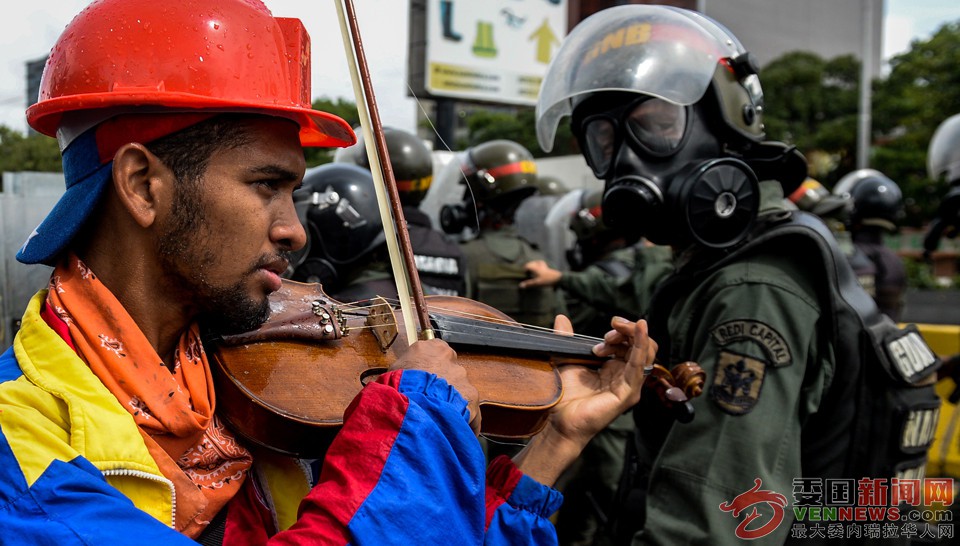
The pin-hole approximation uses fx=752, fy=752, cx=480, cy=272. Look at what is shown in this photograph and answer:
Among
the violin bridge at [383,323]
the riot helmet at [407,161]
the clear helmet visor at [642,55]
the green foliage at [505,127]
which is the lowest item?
the green foliage at [505,127]

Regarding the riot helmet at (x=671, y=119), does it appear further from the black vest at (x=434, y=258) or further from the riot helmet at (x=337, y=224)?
the black vest at (x=434, y=258)

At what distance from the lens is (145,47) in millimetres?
1210

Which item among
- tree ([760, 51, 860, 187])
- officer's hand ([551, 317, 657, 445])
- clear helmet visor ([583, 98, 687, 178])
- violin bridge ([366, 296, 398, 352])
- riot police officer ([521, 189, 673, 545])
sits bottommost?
tree ([760, 51, 860, 187])

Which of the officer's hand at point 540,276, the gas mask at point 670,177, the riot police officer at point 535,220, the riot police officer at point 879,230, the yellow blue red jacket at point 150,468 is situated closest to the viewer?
the yellow blue red jacket at point 150,468

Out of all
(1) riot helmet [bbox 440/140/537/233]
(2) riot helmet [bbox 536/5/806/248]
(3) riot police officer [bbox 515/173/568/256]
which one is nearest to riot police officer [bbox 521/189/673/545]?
(1) riot helmet [bbox 440/140/537/233]

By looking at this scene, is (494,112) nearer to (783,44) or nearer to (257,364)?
(257,364)

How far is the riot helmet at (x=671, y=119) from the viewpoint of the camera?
2.24 m

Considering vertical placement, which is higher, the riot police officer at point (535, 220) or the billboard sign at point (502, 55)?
the billboard sign at point (502, 55)

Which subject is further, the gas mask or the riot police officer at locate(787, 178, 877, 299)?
the riot police officer at locate(787, 178, 877, 299)

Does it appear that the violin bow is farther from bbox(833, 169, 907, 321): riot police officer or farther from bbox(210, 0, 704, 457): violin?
bbox(833, 169, 907, 321): riot police officer

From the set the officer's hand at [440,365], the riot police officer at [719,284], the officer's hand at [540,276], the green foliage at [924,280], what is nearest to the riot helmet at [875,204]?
the officer's hand at [540,276]

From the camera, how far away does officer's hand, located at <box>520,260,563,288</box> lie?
16.8 ft

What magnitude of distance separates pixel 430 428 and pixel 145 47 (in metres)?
0.76

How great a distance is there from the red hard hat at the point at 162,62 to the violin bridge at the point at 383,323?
526 mm
